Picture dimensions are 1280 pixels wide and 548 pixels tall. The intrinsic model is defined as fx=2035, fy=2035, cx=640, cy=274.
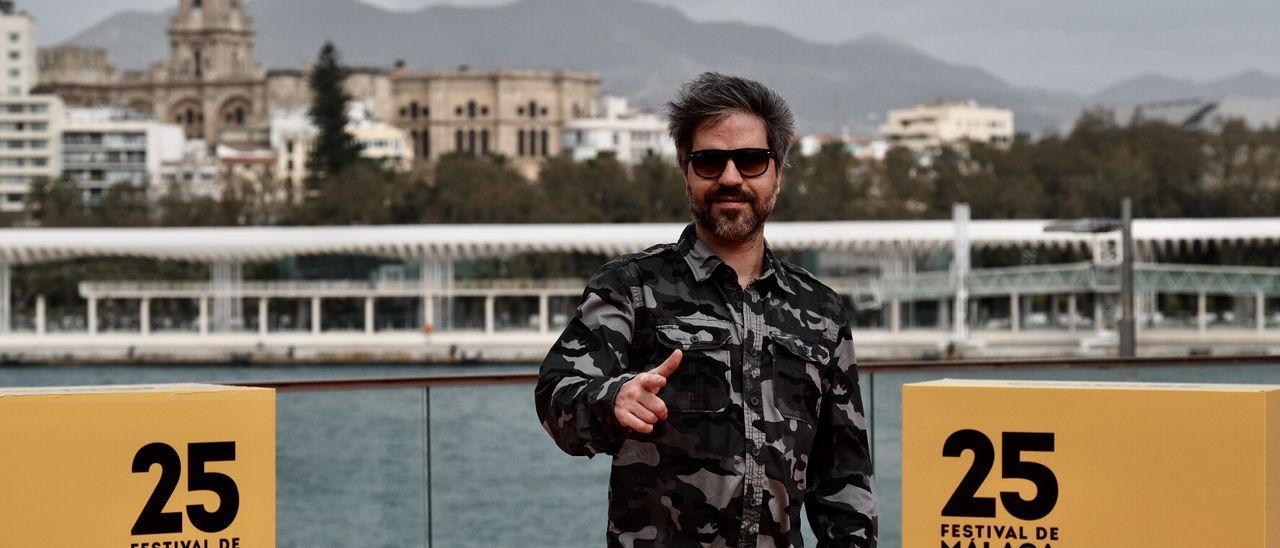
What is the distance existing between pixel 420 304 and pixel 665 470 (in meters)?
54.9

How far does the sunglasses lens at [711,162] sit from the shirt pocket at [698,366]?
210mm

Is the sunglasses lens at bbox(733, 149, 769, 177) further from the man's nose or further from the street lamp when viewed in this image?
the street lamp

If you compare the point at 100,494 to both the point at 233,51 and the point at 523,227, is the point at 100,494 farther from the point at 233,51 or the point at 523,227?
the point at 233,51

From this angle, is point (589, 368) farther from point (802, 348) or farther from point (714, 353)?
point (802, 348)

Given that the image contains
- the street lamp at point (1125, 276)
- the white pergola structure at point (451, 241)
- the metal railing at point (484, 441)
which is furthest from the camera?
the white pergola structure at point (451, 241)

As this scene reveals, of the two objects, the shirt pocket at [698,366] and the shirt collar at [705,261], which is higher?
the shirt collar at [705,261]

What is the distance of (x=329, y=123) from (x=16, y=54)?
53147 millimetres

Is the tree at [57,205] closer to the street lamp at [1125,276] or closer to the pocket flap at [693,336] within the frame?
the street lamp at [1125,276]

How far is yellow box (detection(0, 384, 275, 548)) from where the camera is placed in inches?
146

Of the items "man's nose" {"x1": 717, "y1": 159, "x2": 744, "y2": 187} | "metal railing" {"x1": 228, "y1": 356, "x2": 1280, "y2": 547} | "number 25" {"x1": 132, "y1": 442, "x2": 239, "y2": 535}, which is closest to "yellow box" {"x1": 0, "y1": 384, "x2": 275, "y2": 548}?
"number 25" {"x1": 132, "y1": 442, "x2": 239, "y2": 535}

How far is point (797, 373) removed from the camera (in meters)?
2.74

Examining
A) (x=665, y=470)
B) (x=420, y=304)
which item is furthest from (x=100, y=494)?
(x=420, y=304)

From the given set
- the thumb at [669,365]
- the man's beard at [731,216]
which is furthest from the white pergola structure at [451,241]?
the thumb at [669,365]

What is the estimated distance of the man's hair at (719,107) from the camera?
9.17ft
